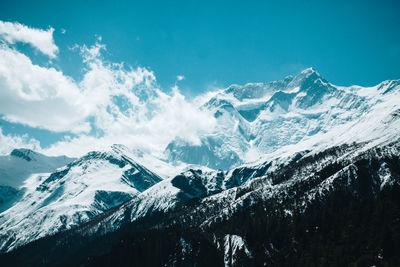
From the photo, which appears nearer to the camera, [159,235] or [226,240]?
[226,240]

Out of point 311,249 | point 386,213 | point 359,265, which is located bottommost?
point 359,265

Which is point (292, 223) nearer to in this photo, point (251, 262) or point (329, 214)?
point (329, 214)

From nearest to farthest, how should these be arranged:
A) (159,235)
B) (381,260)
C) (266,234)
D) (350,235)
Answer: (381,260) < (350,235) < (266,234) < (159,235)

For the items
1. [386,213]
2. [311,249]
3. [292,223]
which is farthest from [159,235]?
[386,213]

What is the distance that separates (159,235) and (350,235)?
111181 millimetres

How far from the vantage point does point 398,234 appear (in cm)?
11356

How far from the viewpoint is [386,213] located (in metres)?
130

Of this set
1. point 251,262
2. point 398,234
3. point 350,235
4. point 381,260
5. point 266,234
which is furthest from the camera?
point 266,234

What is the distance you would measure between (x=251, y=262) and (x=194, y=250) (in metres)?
32.7

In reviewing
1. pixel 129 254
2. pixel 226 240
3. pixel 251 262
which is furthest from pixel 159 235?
pixel 251 262

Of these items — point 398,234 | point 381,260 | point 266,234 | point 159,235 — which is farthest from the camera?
point 159,235

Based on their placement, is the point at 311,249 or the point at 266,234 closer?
the point at 311,249

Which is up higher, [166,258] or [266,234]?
[266,234]

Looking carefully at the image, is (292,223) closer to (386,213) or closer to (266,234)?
(266,234)
